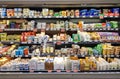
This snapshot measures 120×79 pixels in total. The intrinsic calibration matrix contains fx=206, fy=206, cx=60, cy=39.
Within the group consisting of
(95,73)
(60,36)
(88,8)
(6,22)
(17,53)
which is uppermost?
(88,8)

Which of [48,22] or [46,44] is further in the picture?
[48,22]

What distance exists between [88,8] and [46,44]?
1.49m

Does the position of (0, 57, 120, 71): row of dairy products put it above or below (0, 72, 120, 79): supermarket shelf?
above

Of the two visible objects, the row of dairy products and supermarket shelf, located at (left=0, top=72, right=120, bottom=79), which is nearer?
supermarket shelf, located at (left=0, top=72, right=120, bottom=79)

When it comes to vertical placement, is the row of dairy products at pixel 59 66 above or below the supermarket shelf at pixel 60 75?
above

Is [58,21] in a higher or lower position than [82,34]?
higher

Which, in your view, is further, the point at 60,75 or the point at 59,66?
the point at 59,66

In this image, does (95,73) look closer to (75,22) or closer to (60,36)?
(60,36)

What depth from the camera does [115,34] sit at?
5.03 m

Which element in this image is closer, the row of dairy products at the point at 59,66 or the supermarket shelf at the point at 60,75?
the supermarket shelf at the point at 60,75

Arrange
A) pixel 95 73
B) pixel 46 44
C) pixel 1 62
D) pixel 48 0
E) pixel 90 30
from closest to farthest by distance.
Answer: pixel 48 0, pixel 95 73, pixel 1 62, pixel 46 44, pixel 90 30

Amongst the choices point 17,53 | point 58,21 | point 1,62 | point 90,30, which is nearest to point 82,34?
point 90,30

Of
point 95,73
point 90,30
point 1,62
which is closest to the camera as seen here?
point 95,73

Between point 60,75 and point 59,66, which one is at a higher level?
point 59,66
